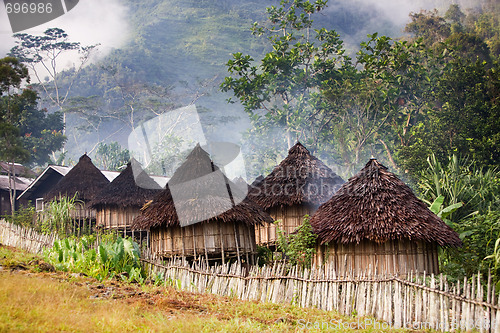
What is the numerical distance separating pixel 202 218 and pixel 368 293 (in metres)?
6.49

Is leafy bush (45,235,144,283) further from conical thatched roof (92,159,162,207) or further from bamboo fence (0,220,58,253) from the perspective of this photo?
conical thatched roof (92,159,162,207)

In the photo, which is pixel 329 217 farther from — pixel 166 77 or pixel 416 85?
pixel 166 77

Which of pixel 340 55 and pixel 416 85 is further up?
pixel 340 55

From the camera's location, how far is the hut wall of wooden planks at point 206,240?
15695mm

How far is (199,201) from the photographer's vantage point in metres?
15.9

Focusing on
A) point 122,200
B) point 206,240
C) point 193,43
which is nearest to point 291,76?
point 122,200

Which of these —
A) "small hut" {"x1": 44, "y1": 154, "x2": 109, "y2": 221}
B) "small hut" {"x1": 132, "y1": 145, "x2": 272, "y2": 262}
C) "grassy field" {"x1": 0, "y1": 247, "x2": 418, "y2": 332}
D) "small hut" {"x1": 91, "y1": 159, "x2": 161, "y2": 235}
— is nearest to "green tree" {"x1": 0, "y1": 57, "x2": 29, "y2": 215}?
"small hut" {"x1": 44, "y1": 154, "x2": 109, "y2": 221}

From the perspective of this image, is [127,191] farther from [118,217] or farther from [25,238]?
[25,238]

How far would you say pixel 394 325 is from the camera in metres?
9.48

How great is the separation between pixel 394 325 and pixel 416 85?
26.2 m

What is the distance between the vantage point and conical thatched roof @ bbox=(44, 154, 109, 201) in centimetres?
2652

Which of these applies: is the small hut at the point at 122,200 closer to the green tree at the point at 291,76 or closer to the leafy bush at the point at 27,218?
the leafy bush at the point at 27,218

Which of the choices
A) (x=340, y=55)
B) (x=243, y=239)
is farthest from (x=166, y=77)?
(x=243, y=239)

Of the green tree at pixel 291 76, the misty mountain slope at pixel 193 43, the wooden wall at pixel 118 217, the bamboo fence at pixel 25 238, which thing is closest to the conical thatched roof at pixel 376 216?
the bamboo fence at pixel 25 238
